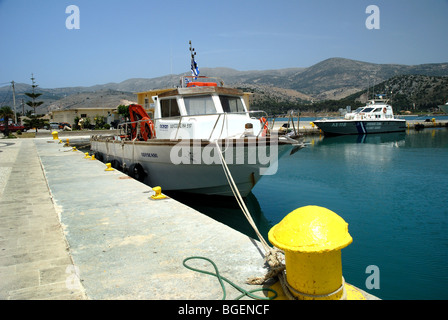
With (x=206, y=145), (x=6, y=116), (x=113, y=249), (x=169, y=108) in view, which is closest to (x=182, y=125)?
(x=169, y=108)

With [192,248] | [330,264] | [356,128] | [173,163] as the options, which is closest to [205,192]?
[173,163]

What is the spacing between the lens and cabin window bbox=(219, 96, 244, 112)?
348 inches

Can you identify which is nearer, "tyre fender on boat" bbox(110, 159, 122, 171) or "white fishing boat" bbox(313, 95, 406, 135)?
"tyre fender on boat" bbox(110, 159, 122, 171)

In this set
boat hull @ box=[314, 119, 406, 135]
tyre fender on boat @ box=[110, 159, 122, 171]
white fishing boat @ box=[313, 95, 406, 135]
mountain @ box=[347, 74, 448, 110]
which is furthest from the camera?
mountain @ box=[347, 74, 448, 110]

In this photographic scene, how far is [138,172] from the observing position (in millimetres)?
9805

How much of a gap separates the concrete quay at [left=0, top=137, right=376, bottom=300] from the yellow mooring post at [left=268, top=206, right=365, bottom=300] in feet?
1.52

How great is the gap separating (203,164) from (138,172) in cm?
294

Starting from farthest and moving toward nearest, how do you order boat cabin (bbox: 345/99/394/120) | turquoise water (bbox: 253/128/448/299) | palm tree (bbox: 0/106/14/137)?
boat cabin (bbox: 345/99/394/120), palm tree (bbox: 0/106/14/137), turquoise water (bbox: 253/128/448/299)

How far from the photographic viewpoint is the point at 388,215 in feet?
26.4


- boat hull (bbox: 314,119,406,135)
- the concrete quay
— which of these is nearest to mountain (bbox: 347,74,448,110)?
boat hull (bbox: 314,119,406,135)

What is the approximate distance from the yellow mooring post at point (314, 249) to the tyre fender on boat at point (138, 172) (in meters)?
7.80

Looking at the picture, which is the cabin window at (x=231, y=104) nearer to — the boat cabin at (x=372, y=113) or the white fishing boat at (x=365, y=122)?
the white fishing boat at (x=365, y=122)

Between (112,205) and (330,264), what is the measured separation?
413 cm

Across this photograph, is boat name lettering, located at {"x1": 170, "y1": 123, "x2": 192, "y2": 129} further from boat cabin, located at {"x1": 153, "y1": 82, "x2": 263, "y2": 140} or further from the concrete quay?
the concrete quay
